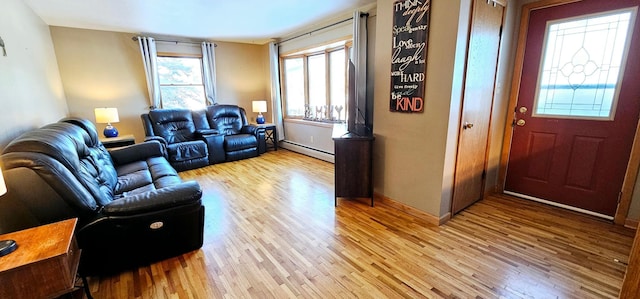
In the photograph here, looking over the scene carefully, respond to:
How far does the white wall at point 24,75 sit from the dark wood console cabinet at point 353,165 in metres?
2.60

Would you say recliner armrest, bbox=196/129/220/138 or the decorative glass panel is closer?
the decorative glass panel

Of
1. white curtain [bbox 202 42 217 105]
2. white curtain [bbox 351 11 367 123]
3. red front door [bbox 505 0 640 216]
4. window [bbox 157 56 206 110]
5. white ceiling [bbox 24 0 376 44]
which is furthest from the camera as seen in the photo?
white curtain [bbox 202 42 217 105]

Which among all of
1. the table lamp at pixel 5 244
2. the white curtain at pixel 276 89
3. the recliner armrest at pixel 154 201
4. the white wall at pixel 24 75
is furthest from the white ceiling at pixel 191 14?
the table lamp at pixel 5 244

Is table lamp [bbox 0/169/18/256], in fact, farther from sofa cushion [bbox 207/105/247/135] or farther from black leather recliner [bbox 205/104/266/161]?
sofa cushion [bbox 207/105/247/135]

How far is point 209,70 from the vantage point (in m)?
5.30

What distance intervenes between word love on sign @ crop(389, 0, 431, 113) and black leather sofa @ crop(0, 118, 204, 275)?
197 cm

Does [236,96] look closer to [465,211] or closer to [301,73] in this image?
[301,73]

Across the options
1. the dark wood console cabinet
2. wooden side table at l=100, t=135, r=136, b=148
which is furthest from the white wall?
the dark wood console cabinet

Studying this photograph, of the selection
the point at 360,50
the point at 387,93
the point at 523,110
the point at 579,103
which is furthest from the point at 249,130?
the point at 579,103

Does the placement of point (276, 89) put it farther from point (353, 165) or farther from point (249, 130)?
point (353, 165)

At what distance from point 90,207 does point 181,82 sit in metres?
4.17

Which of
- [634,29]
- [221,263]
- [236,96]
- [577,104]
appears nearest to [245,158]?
[236,96]

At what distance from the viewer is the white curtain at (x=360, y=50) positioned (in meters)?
3.44

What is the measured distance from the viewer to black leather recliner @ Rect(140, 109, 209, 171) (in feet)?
13.7
